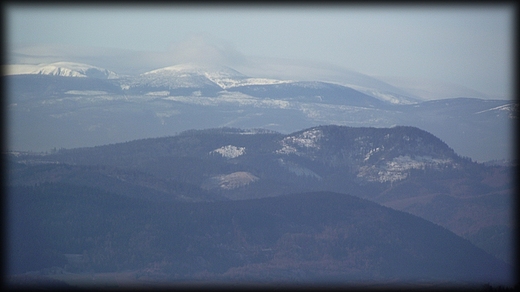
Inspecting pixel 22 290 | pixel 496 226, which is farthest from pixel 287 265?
pixel 22 290

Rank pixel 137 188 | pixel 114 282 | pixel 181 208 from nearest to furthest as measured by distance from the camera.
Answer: pixel 114 282 → pixel 181 208 → pixel 137 188

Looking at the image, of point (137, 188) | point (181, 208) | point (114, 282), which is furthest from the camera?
point (137, 188)

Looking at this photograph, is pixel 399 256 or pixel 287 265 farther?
pixel 399 256

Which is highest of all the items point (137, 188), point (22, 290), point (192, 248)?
point (137, 188)

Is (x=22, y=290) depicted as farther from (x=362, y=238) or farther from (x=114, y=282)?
(x=362, y=238)

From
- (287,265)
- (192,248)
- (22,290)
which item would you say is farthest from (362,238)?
(22,290)

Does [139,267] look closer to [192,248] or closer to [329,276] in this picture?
[192,248]

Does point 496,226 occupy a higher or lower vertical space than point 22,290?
higher
